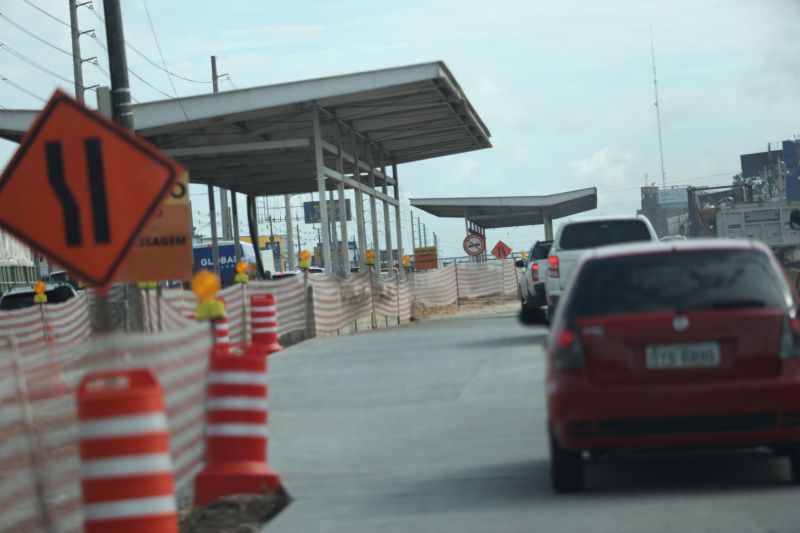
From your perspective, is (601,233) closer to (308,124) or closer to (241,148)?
(241,148)

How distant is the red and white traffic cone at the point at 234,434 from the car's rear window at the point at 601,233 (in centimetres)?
1267

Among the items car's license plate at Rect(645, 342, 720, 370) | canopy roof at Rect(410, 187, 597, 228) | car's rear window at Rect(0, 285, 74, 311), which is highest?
canopy roof at Rect(410, 187, 597, 228)

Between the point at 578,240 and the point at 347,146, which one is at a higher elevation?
the point at 347,146

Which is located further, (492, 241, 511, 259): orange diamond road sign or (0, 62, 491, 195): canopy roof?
(492, 241, 511, 259): orange diamond road sign

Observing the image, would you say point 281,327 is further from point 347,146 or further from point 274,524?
point 274,524

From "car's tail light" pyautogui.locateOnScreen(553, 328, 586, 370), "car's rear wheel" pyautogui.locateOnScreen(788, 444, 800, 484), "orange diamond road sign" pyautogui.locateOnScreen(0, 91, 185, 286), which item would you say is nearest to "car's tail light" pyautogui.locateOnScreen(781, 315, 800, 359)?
"car's rear wheel" pyautogui.locateOnScreen(788, 444, 800, 484)

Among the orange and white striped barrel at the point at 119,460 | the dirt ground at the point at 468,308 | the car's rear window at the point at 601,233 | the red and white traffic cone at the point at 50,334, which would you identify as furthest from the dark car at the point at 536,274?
the orange and white striped barrel at the point at 119,460

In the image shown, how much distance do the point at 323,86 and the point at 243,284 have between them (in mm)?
7737

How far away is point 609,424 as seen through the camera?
8219 mm

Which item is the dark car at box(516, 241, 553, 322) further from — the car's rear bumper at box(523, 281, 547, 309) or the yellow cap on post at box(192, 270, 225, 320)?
the yellow cap on post at box(192, 270, 225, 320)

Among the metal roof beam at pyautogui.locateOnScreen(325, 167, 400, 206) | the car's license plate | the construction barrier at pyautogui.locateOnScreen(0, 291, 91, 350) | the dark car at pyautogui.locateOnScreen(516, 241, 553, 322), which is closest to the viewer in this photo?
the car's license plate

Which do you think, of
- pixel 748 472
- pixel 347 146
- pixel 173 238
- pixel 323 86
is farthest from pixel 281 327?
pixel 748 472

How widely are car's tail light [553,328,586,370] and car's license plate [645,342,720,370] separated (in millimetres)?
399

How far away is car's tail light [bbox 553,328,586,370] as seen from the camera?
829cm
